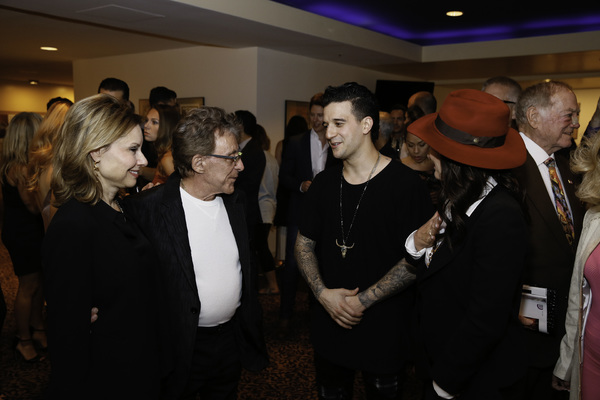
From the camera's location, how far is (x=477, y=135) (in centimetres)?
160

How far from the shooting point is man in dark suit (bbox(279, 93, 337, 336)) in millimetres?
4145

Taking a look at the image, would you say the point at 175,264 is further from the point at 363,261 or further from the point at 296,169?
the point at 296,169

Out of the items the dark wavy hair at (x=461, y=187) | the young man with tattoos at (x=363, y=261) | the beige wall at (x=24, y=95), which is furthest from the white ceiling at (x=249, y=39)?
the beige wall at (x=24, y=95)

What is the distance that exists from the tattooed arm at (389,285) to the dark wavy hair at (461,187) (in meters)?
0.42

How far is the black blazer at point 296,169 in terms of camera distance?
4.27 meters

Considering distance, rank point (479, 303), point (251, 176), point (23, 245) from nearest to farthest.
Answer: point (479, 303), point (23, 245), point (251, 176)

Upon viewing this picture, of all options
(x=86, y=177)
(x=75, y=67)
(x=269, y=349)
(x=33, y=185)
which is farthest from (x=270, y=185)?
(x=75, y=67)

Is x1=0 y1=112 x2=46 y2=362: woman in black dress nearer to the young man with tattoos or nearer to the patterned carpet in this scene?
the patterned carpet

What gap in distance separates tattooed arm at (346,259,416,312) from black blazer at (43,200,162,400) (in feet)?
2.91

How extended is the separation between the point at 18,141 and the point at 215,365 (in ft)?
7.78

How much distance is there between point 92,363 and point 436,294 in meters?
1.23

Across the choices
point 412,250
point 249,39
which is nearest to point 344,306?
point 412,250

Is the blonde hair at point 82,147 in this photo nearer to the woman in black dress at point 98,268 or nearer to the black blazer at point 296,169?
the woman in black dress at point 98,268

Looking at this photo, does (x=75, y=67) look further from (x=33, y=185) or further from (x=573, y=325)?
(x=573, y=325)
